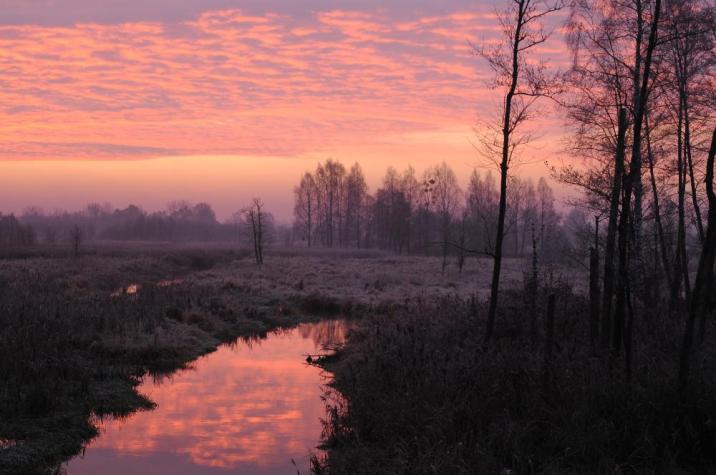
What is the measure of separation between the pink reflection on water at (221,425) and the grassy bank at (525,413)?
0.92 metres

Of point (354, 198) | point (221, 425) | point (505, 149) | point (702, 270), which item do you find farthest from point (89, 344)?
point (354, 198)

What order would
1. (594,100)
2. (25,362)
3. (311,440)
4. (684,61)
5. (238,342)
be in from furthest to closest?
(238,342) < (684,61) < (594,100) < (25,362) < (311,440)

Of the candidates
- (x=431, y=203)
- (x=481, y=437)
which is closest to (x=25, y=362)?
(x=481, y=437)

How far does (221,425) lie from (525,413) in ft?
19.0

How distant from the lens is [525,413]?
28.0 ft

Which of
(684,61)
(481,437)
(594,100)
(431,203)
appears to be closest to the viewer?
(481,437)

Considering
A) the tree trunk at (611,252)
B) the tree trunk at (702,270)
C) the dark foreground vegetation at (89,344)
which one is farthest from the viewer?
the tree trunk at (611,252)

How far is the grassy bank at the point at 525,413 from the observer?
24.4 ft

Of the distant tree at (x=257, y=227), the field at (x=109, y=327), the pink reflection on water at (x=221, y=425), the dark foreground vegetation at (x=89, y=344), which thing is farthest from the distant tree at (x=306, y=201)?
the pink reflection on water at (x=221, y=425)

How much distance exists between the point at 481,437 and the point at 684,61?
41.3 ft

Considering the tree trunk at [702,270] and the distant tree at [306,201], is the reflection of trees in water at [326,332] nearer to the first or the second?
the tree trunk at [702,270]

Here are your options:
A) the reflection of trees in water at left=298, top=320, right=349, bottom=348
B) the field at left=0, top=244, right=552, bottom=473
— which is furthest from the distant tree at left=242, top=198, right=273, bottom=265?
the reflection of trees in water at left=298, top=320, right=349, bottom=348

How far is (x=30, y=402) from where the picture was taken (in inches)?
412

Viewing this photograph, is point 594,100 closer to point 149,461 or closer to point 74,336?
point 149,461
